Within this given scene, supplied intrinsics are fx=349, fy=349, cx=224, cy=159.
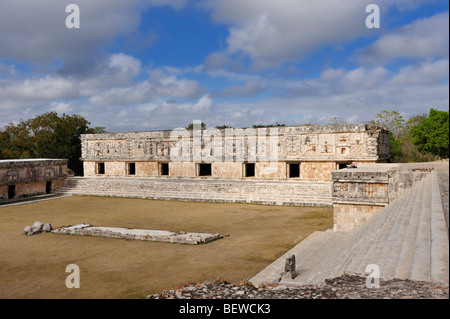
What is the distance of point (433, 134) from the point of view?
82.3ft

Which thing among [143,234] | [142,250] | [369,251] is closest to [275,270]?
[369,251]

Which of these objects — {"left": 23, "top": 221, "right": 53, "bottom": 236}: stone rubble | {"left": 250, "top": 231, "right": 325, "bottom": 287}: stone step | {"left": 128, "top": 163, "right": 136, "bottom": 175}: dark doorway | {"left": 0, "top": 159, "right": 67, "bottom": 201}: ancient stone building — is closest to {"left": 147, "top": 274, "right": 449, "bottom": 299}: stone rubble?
{"left": 250, "top": 231, "right": 325, "bottom": 287}: stone step

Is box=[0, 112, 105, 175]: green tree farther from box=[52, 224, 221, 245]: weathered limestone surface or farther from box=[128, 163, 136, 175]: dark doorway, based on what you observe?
box=[52, 224, 221, 245]: weathered limestone surface

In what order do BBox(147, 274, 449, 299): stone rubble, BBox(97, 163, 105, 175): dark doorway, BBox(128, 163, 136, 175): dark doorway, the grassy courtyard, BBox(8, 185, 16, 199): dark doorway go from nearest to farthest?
1. BBox(147, 274, 449, 299): stone rubble
2. the grassy courtyard
3. BBox(8, 185, 16, 199): dark doorway
4. BBox(128, 163, 136, 175): dark doorway
5. BBox(97, 163, 105, 175): dark doorway

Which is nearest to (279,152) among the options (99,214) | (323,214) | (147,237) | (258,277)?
(323,214)

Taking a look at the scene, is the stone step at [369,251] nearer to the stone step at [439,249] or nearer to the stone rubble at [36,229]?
the stone step at [439,249]

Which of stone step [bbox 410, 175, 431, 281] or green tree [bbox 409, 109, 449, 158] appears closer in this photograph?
stone step [bbox 410, 175, 431, 281]

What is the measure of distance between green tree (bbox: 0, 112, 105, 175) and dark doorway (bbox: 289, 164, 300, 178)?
20.8 m

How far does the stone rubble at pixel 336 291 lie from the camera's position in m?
3.60

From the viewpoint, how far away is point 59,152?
33.8m

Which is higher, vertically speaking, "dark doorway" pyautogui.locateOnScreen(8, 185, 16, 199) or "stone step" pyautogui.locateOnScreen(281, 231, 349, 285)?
"dark doorway" pyautogui.locateOnScreen(8, 185, 16, 199)

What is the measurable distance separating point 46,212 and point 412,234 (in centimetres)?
1752

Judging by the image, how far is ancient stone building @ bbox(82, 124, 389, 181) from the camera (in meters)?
21.5
